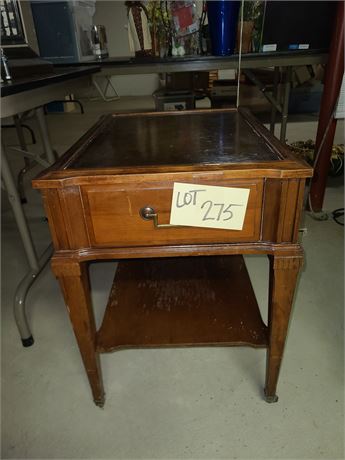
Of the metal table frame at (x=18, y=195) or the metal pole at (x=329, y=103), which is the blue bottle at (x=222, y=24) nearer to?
the metal pole at (x=329, y=103)

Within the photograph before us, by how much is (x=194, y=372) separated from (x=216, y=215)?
0.54 m

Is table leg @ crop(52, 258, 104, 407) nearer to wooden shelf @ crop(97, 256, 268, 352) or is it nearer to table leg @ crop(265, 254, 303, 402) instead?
wooden shelf @ crop(97, 256, 268, 352)

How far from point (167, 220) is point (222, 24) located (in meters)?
1.29

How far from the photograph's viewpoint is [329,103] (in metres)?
1.46

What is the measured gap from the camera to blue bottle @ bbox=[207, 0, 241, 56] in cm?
142

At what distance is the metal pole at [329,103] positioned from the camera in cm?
136

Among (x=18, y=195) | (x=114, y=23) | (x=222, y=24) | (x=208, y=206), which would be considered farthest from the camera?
(x=114, y=23)

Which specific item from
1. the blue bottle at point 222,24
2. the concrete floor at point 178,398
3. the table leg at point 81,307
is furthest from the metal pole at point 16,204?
the blue bottle at point 222,24

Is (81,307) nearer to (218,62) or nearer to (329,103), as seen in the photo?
(218,62)

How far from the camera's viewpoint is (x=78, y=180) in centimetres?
53

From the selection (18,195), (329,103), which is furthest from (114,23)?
(18,195)

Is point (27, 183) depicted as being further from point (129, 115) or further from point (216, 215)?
point (216, 215)

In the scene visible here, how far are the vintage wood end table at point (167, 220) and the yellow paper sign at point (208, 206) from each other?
1 cm

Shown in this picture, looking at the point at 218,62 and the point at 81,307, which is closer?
the point at 81,307
